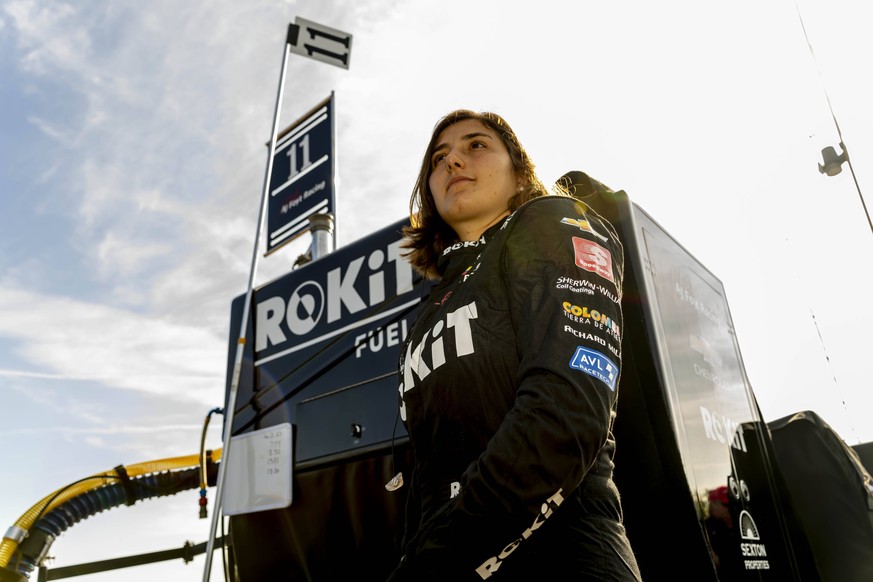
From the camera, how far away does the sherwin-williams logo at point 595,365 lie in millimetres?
1027

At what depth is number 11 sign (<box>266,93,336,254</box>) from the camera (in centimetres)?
511

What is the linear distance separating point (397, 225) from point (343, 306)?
0.62 metres

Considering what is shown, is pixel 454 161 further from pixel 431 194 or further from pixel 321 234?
pixel 321 234

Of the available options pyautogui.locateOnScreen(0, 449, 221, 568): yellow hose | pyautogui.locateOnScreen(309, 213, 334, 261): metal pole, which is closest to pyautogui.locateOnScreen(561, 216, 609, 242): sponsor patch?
pyautogui.locateOnScreen(309, 213, 334, 261): metal pole

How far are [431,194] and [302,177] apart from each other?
3598 millimetres

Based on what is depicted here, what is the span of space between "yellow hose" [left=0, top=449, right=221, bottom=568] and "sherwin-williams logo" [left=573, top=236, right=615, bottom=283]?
4807 millimetres

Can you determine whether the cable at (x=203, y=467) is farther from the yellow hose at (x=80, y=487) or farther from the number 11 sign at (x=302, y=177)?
the number 11 sign at (x=302, y=177)

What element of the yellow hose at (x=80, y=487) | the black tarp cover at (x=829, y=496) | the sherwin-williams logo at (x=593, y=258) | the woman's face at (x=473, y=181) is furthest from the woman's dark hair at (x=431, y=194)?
the yellow hose at (x=80, y=487)

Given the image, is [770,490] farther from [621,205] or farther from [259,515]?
[259,515]

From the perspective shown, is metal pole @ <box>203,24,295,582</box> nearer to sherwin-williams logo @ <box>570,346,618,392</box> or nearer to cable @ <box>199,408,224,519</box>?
cable @ <box>199,408,224,519</box>

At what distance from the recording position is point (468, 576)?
987 millimetres

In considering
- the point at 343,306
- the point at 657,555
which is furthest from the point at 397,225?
the point at 657,555

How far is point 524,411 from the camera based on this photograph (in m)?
0.99

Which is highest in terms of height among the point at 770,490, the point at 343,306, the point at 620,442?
the point at 343,306
